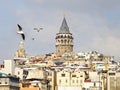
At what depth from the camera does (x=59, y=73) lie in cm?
14200

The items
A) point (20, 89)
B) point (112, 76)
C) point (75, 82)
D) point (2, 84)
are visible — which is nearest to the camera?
point (2, 84)

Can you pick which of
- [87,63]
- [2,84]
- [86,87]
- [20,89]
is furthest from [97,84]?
[87,63]

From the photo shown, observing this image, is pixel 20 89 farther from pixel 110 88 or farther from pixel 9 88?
pixel 110 88

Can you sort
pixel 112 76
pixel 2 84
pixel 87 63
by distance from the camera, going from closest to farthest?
pixel 2 84
pixel 112 76
pixel 87 63

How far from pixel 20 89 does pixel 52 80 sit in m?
24.9

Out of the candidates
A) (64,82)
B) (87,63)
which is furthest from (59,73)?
(87,63)

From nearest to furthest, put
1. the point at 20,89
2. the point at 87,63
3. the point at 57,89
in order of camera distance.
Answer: the point at 20,89, the point at 57,89, the point at 87,63

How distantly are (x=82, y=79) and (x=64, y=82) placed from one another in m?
3.70

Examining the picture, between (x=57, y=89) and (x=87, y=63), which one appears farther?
(x=87, y=63)

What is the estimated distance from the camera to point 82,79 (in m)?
141

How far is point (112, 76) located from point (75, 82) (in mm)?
12557

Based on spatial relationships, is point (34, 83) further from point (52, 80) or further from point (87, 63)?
point (87, 63)

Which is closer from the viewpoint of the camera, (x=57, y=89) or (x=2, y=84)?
(x=2, y=84)

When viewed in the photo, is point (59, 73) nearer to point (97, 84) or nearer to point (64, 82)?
point (64, 82)
